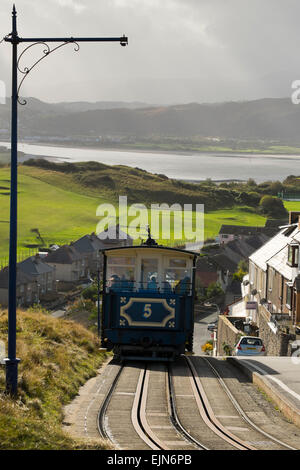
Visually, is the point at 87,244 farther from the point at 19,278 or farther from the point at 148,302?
the point at 148,302

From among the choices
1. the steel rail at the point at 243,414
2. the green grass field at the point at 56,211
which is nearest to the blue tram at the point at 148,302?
the steel rail at the point at 243,414

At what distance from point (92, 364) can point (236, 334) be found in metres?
16.8

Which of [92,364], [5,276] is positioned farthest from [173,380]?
[5,276]

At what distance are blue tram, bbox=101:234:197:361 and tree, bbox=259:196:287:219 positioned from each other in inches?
5165

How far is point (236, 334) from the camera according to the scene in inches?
1433

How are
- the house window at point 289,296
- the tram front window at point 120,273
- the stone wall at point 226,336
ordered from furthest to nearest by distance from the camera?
the stone wall at point 226,336 → the house window at point 289,296 → the tram front window at point 120,273

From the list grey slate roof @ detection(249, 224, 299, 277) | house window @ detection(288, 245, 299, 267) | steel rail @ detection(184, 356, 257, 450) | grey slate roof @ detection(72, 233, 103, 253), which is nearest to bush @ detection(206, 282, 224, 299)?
grey slate roof @ detection(72, 233, 103, 253)

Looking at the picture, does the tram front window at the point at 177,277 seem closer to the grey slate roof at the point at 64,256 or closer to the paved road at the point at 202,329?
the paved road at the point at 202,329

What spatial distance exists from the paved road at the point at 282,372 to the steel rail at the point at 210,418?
1821mm

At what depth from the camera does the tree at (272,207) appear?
153 m

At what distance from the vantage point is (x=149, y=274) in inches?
888

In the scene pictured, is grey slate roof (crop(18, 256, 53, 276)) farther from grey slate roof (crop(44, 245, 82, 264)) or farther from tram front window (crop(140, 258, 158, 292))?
tram front window (crop(140, 258, 158, 292))

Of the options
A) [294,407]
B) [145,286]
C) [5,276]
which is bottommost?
[5,276]
